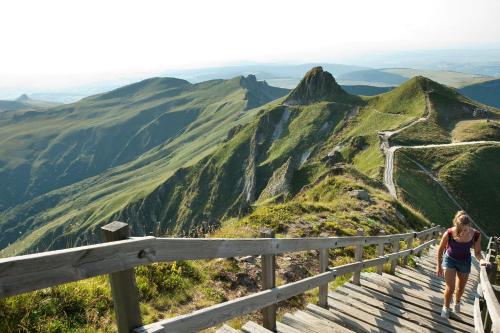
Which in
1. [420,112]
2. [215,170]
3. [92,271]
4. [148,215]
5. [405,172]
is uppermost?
[92,271]

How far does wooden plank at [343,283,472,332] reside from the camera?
861cm

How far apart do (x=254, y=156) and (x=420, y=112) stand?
2196 inches

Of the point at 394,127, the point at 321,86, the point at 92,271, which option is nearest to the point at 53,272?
the point at 92,271

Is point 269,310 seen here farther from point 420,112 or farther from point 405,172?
point 420,112

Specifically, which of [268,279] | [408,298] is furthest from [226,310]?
[408,298]

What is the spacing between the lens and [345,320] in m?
8.00

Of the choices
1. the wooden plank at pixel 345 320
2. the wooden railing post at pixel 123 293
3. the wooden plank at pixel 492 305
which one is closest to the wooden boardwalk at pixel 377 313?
the wooden plank at pixel 345 320

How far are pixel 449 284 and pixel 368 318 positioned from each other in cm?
270

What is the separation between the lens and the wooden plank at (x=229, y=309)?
169 inches

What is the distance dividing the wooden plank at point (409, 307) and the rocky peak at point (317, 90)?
417 feet

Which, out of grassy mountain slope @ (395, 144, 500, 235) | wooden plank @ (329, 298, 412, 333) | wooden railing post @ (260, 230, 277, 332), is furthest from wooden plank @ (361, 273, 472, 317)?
grassy mountain slope @ (395, 144, 500, 235)

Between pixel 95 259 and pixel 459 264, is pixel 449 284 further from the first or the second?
pixel 95 259

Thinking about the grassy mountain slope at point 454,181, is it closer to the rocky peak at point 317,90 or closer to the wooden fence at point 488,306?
the wooden fence at point 488,306

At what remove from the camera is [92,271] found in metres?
3.43
